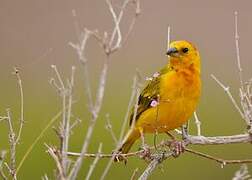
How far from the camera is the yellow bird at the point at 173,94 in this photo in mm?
6723

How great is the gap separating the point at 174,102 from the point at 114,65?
9281 millimetres

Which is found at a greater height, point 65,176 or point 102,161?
point 65,176

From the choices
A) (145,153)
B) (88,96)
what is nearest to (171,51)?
(145,153)

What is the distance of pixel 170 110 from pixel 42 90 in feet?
26.9

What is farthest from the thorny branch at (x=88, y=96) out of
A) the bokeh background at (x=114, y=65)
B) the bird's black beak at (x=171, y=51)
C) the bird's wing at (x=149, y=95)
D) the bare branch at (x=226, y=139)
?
the bokeh background at (x=114, y=65)

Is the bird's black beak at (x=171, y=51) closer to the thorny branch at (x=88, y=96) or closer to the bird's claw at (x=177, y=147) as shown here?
the bird's claw at (x=177, y=147)

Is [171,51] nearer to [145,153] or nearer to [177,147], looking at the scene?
[177,147]

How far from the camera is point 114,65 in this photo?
1606 cm

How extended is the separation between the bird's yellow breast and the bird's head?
0.19 feet

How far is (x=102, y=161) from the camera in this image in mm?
11328

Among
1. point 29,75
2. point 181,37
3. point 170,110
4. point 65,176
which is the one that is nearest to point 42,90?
point 29,75

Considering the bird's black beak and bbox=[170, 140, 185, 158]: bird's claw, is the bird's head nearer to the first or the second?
the bird's black beak

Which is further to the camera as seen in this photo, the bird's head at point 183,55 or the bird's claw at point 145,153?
the bird's head at point 183,55

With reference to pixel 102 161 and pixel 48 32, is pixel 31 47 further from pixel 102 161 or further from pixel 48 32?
pixel 102 161
